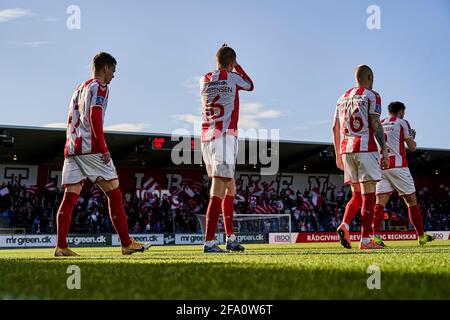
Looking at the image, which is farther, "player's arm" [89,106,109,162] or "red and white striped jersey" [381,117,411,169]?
"red and white striped jersey" [381,117,411,169]

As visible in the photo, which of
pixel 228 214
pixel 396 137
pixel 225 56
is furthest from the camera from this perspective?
pixel 396 137

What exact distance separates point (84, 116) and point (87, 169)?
25.2 inches

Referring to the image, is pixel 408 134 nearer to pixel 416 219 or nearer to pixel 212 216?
pixel 416 219

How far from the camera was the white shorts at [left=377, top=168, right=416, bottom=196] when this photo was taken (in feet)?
33.2

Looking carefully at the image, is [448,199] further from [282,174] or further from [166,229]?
[166,229]

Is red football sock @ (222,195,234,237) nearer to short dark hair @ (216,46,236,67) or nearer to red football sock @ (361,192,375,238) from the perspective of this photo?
short dark hair @ (216,46,236,67)

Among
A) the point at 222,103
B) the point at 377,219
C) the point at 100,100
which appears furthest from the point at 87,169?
the point at 377,219

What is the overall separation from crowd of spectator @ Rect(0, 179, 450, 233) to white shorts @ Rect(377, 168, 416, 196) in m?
12.5

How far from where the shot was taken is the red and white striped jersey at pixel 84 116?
681 centimetres

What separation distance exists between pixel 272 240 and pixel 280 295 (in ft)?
65.5

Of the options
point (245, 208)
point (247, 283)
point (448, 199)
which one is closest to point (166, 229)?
point (245, 208)

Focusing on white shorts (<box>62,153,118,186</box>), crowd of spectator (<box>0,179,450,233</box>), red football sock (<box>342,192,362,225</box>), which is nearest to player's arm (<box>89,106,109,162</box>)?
white shorts (<box>62,153,118,186</box>)

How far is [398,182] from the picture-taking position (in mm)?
10172

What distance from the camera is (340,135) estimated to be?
28.1ft
